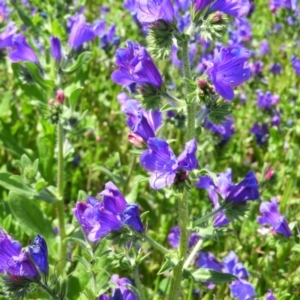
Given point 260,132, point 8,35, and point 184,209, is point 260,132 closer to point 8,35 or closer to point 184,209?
point 8,35

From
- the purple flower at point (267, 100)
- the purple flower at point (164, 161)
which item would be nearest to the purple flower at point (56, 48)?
the purple flower at point (164, 161)

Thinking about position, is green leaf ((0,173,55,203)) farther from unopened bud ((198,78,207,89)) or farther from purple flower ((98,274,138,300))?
unopened bud ((198,78,207,89))

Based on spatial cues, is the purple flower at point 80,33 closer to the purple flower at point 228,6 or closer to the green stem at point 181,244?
the purple flower at point 228,6

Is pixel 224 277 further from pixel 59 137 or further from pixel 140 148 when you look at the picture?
pixel 59 137

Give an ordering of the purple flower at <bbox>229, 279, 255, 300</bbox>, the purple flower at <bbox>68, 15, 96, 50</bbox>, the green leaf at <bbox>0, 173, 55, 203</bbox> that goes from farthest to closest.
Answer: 1. the purple flower at <bbox>68, 15, 96, 50</bbox>
2. the green leaf at <bbox>0, 173, 55, 203</bbox>
3. the purple flower at <bbox>229, 279, 255, 300</bbox>

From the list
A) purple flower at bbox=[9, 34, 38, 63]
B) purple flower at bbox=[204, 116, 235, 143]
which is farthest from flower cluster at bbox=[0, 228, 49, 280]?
purple flower at bbox=[204, 116, 235, 143]

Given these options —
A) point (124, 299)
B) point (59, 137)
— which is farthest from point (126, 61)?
point (59, 137)
